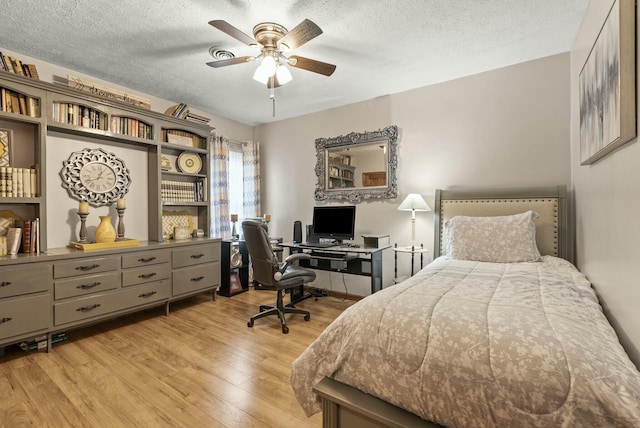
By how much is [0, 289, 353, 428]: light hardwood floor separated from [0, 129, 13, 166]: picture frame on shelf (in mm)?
1536

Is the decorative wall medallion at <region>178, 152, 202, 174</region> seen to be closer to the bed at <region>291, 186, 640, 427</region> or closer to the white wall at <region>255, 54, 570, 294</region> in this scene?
the white wall at <region>255, 54, 570, 294</region>

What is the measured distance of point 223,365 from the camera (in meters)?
2.14

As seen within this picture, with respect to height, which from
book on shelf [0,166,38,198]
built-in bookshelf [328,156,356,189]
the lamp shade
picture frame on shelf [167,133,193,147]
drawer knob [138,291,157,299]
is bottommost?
drawer knob [138,291,157,299]

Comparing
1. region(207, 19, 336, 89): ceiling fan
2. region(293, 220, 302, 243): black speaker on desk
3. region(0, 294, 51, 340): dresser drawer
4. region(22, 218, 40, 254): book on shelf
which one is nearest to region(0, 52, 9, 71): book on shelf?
region(22, 218, 40, 254): book on shelf

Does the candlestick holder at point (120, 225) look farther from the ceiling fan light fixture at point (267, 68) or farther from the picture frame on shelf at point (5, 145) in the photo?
the ceiling fan light fixture at point (267, 68)

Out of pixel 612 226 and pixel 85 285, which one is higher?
pixel 612 226

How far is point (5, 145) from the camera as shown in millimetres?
2430

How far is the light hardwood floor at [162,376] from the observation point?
161 cm

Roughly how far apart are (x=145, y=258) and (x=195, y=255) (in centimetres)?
54

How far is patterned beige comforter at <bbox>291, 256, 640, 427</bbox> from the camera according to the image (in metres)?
0.81

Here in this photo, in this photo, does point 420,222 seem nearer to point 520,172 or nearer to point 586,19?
point 520,172

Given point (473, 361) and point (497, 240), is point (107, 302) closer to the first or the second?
point (473, 361)

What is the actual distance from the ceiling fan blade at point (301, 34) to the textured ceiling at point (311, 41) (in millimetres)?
265

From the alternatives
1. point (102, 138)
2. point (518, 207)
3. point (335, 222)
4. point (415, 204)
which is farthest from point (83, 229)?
point (518, 207)
